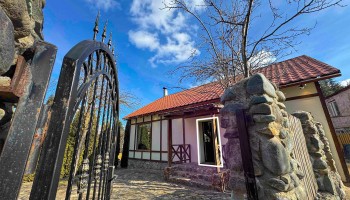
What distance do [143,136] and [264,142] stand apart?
34.8 feet

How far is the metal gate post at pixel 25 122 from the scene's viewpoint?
0.62 metres

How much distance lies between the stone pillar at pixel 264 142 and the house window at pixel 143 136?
9.63 m

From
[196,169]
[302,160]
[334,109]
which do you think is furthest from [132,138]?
[334,109]

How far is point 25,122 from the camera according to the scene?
2.29 ft

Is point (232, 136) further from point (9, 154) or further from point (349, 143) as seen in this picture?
point (349, 143)

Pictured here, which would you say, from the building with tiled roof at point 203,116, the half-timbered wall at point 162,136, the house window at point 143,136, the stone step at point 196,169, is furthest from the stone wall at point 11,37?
the house window at point 143,136

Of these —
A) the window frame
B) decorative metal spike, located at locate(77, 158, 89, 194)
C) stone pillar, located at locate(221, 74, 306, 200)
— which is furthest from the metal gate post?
the window frame

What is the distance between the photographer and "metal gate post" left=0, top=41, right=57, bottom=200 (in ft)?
2.05

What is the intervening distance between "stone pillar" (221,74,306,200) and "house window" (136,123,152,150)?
963cm

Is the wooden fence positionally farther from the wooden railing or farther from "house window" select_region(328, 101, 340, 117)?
"house window" select_region(328, 101, 340, 117)

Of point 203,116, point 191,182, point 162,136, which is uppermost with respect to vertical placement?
point 203,116

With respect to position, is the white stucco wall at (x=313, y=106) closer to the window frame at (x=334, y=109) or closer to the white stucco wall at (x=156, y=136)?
the white stucco wall at (x=156, y=136)

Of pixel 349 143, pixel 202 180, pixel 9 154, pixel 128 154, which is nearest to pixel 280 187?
pixel 9 154

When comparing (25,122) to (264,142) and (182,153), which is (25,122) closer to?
(264,142)
